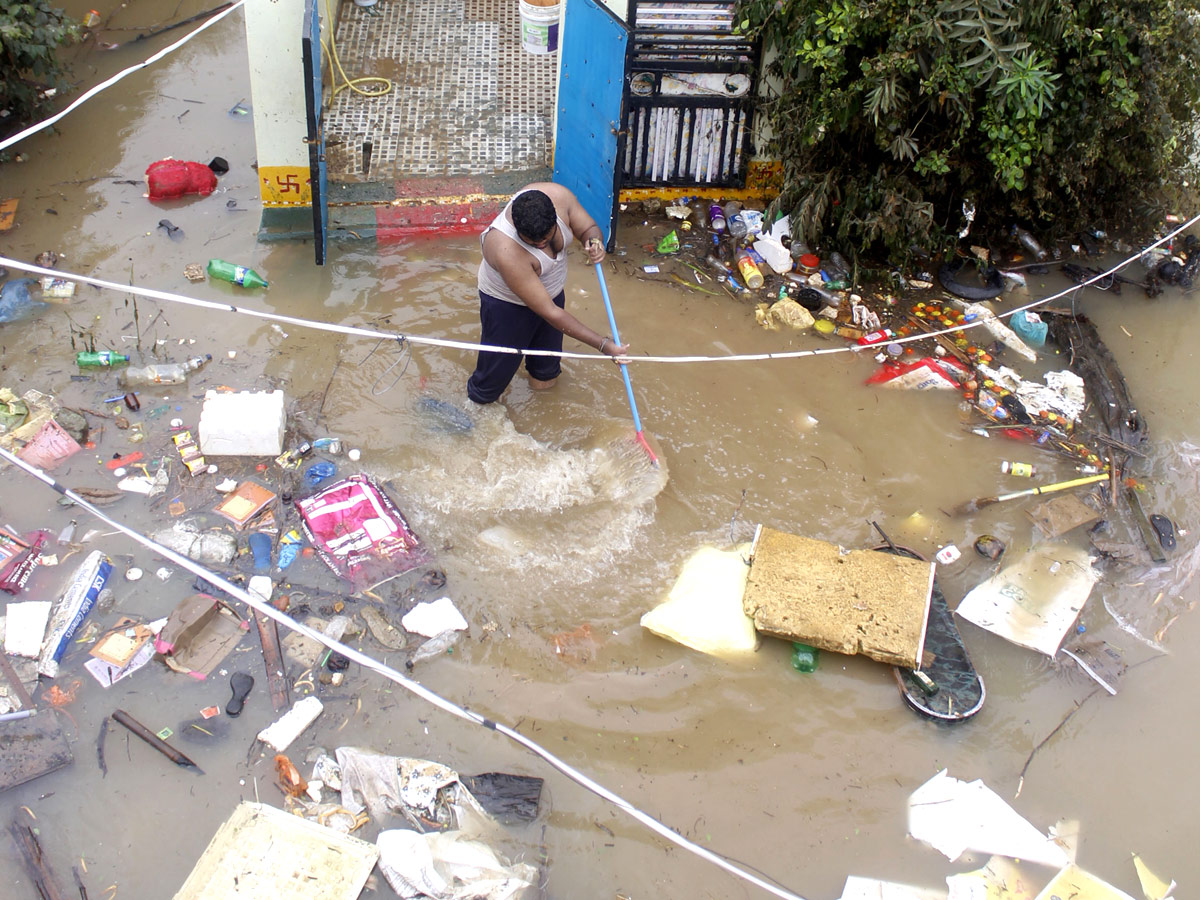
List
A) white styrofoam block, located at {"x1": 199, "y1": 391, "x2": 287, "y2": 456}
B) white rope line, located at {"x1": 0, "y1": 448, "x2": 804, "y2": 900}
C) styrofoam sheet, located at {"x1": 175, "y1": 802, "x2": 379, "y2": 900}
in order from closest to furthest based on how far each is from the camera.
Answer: styrofoam sheet, located at {"x1": 175, "y1": 802, "x2": 379, "y2": 900} → white rope line, located at {"x1": 0, "y1": 448, "x2": 804, "y2": 900} → white styrofoam block, located at {"x1": 199, "y1": 391, "x2": 287, "y2": 456}

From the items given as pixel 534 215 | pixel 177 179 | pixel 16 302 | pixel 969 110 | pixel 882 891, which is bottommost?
pixel 882 891

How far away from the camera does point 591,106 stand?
223 inches

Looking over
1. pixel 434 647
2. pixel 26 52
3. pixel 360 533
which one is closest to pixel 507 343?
pixel 360 533

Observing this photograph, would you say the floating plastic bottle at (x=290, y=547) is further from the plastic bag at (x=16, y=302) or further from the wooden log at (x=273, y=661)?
the plastic bag at (x=16, y=302)

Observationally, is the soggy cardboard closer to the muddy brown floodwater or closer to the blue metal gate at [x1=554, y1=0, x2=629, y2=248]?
the muddy brown floodwater

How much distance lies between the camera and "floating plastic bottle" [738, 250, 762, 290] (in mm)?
5914

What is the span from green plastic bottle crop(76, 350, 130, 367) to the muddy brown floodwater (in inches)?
4.9

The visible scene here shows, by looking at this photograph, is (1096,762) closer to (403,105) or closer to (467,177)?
(467,177)

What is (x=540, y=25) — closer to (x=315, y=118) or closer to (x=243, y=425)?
(x=315, y=118)

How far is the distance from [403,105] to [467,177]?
97 centimetres

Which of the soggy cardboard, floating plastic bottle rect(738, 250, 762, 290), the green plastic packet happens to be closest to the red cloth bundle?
the green plastic packet

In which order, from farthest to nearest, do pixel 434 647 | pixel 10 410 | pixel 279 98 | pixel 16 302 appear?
pixel 279 98 → pixel 16 302 → pixel 10 410 → pixel 434 647

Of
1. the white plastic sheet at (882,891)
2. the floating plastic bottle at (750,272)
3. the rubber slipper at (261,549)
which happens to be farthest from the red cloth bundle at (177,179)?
the white plastic sheet at (882,891)

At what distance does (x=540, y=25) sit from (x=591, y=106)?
3.44ft
